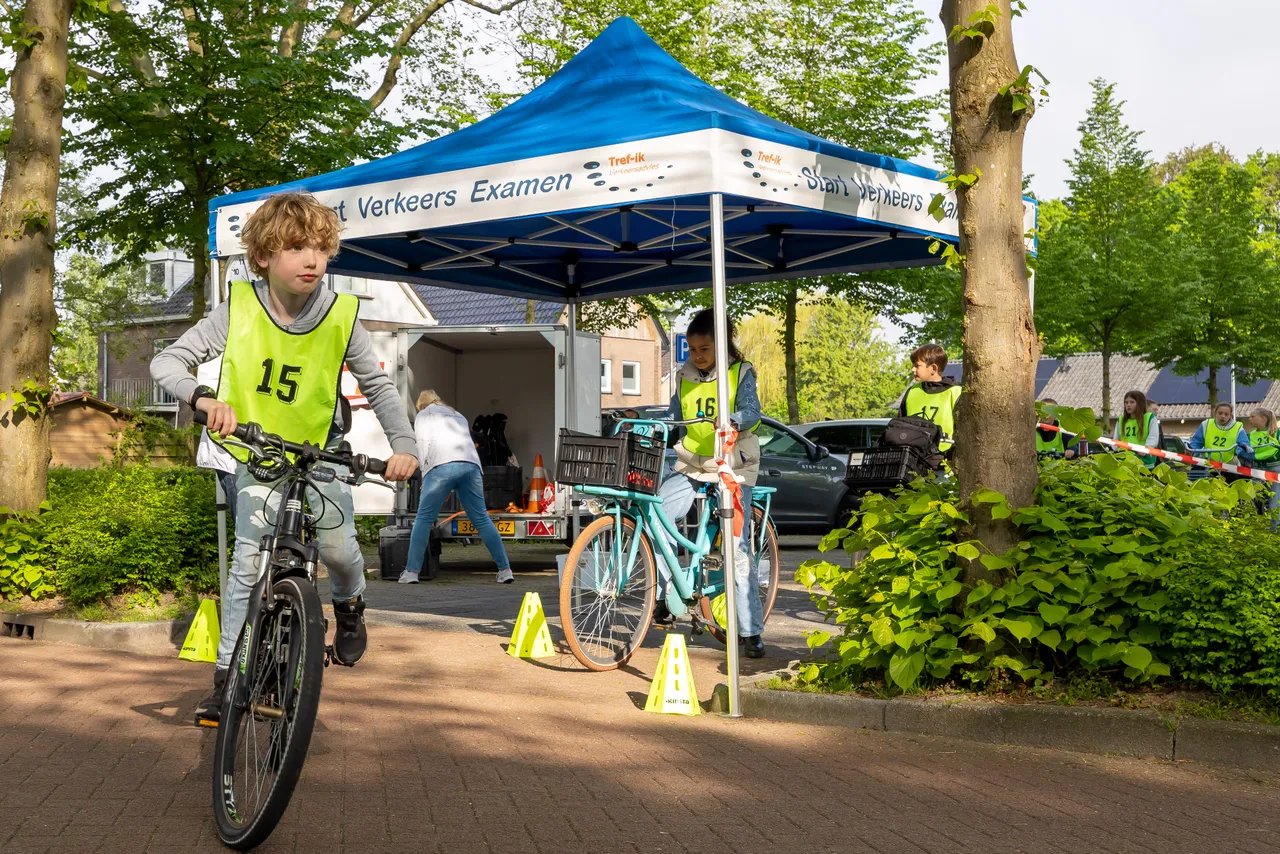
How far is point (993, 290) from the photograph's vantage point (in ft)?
20.5

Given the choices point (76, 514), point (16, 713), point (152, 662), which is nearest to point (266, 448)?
point (16, 713)

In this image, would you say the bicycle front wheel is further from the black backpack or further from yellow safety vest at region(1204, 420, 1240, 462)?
yellow safety vest at region(1204, 420, 1240, 462)

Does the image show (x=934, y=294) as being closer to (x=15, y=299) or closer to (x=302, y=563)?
(x=15, y=299)

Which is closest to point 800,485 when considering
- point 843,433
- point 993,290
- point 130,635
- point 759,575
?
point 843,433

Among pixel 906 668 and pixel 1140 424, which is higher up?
pixel 1140 424

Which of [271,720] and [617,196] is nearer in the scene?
[271,720]

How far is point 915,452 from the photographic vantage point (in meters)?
9.11

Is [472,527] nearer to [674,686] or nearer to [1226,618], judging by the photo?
[674,686]

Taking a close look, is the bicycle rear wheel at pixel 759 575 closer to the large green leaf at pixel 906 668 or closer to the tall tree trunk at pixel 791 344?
the large green leaf at pixel 906 668

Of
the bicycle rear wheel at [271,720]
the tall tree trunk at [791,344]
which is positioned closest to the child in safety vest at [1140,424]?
the tall tree trunk at [791,344]

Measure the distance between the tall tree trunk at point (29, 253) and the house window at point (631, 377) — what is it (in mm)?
50166

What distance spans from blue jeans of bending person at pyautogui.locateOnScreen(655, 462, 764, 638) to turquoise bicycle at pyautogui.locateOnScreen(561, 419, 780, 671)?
2.0 inches

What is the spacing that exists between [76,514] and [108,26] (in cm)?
926

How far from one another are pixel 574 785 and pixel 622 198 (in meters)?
3.15
